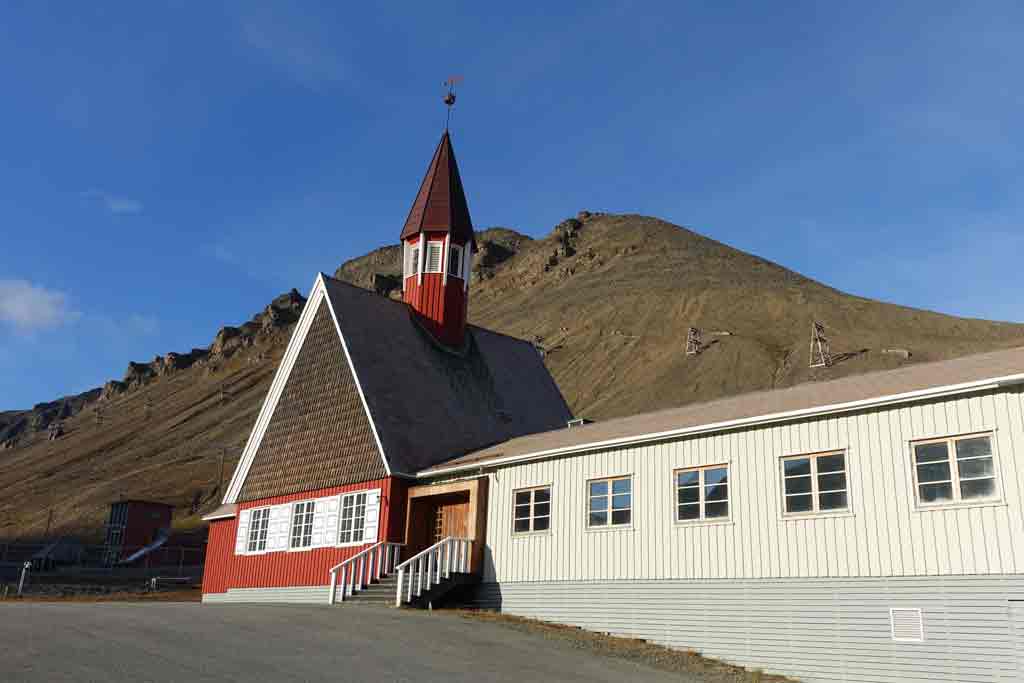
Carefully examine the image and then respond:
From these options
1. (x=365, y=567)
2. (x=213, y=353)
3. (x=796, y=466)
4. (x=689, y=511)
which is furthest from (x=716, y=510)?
(x=213, y=353)

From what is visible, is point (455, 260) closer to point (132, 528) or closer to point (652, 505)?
point (652, 505)

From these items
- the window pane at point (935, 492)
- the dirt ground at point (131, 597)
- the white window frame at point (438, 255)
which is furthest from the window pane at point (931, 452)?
the dirt ground at point (131, 597)

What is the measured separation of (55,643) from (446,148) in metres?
23.8

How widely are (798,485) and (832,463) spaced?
2.35 ft

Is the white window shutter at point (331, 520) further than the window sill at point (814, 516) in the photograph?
Yes

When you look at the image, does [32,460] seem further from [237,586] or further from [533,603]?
[533,603]

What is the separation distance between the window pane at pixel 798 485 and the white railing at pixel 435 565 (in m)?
7.97

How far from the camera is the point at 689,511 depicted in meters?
16.9

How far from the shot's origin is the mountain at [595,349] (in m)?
69.3

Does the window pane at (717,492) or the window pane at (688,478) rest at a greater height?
the window pane at (688,478)

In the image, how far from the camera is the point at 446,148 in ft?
107

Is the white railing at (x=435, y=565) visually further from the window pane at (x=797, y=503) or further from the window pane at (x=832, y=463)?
the window pane at (x=832, y=463)

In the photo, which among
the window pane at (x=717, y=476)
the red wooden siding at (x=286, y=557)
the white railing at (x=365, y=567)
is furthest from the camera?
the red wooden siding at (x=286, y=557)

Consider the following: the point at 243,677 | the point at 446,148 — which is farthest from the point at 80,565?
the point at 243,677
